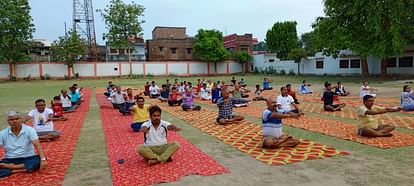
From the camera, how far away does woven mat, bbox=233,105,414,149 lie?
7422 mm

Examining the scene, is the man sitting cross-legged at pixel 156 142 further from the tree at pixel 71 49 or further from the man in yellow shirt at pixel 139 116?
the tree at pixel 71 49

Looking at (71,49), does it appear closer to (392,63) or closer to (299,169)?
(392,63)

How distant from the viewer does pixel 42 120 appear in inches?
331

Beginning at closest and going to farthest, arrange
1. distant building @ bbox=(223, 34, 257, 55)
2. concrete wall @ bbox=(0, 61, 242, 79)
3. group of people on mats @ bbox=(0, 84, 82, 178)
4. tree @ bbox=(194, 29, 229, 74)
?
group of people on mats @ bbox=(0, 84, 82, 178)
concrete wall @ bbox=(0, 61, 242, 79)
tree @ bbox=(194, 29, 229, 74)
distant building @ bbox=(223, 34, 257, 55)

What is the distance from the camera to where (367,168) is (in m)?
5.75

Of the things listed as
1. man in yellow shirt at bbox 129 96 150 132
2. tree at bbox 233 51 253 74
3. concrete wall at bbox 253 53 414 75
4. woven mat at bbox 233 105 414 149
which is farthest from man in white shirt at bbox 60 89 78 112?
tree at bbox 233 51 253 74

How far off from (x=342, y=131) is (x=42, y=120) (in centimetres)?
747

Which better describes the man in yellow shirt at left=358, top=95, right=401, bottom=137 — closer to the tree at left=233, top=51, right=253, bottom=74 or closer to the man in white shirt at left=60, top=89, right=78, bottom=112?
the man in white shirt at left=60, top=89, right=78, bottom=112

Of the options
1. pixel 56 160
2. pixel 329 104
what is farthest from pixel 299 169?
pixel 329 104

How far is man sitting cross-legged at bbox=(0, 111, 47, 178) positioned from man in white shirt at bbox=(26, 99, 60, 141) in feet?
8.07

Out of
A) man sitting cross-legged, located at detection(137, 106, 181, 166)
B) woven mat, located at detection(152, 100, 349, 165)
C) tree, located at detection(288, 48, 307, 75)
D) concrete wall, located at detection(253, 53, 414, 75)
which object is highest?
tree, located at detection(288, 48, 307, 75)

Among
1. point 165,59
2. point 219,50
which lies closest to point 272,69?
point 219,50

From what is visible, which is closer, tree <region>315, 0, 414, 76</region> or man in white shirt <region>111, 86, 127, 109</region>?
man in white shirt <region>111, 86, 127, 109</region>

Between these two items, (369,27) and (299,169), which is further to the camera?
→ (369,27)
